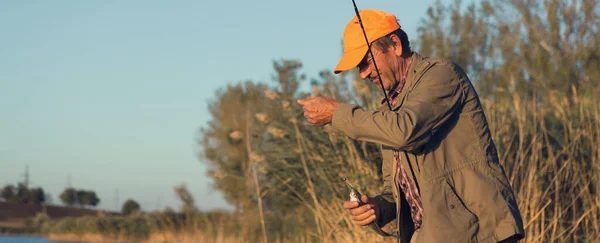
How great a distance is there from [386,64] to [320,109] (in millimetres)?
371

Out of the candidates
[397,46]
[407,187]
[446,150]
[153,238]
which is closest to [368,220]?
[407,187]

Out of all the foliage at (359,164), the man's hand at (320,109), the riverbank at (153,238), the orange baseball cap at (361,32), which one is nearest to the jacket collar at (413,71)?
the orange baseball cap at (361,32)

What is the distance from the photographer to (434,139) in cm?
281

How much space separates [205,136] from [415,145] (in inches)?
1159

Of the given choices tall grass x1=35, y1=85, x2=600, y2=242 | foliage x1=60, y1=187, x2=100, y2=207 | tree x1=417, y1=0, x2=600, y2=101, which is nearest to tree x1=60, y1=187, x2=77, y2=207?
foliage x1=60, y1=187, x2=100, y2=207

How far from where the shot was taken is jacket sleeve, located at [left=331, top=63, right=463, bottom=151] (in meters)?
2.62

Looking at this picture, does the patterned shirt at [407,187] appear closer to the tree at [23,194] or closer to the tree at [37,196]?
the tree at [23,194]

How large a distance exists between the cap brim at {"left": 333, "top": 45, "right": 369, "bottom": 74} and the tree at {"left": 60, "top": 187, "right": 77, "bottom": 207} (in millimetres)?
56904

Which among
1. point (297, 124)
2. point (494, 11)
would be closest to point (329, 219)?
point (297, 124)

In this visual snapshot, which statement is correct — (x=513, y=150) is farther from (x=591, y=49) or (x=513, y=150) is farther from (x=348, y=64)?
(x=591, y=49)

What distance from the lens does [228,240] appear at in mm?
12750

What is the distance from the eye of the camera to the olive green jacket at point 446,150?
2.67 metres

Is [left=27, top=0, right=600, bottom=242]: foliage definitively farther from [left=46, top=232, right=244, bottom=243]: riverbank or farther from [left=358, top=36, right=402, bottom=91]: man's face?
[left=358, top=36, right=402, bottom=91]: man's face

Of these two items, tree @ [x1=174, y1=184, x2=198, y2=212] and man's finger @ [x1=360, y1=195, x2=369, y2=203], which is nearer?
man's finger @ [x1=360, y1=195, x2=369, y2=203]
